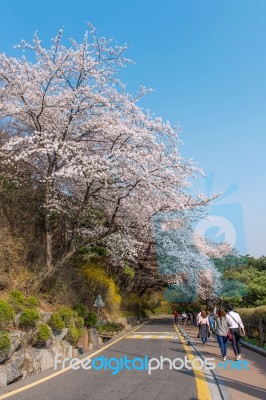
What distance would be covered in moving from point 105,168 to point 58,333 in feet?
17.0

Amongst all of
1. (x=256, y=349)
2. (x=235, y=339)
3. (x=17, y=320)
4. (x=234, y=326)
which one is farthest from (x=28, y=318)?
(x=256, y=349)

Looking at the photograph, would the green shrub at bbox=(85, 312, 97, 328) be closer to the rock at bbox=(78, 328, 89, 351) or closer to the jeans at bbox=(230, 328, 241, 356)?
the rock at bbox=(78, 328, 89, 351)

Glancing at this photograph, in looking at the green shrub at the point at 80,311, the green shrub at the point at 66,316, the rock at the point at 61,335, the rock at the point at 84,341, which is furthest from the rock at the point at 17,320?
the green shrub at the point at 80,311

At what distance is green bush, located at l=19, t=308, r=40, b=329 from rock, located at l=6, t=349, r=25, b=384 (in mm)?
857

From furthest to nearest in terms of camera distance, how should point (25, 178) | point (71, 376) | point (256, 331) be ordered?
point (256, 331)
point (25, 178)
point (71, 376)

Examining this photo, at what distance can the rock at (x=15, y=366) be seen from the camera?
26.0 feet

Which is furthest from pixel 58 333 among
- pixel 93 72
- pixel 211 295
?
pixel 211 295

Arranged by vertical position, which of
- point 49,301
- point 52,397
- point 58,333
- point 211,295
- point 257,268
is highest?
point 257,268

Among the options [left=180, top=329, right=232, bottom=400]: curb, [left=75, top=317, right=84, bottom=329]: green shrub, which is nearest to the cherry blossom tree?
[left=75, top=317, right=84, bottom=329]: green shrub

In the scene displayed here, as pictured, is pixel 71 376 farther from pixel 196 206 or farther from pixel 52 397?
pixel 196 206

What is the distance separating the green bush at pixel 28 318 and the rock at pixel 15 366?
33.8 inches

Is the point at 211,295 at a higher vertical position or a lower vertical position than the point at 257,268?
lower

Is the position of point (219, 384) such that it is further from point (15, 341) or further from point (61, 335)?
point (61, 335)

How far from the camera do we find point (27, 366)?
8914mm
